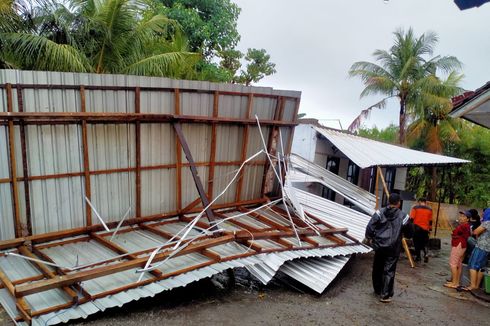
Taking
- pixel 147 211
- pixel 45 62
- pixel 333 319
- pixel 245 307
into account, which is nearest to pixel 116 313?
pixel 245 307

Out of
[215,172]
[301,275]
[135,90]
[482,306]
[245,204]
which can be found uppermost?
[135,90]

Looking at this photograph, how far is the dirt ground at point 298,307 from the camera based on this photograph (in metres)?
4.93

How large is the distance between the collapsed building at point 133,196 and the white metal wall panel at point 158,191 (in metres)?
0.02

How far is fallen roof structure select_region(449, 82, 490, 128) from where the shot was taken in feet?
21.0

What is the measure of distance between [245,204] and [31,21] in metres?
7.63

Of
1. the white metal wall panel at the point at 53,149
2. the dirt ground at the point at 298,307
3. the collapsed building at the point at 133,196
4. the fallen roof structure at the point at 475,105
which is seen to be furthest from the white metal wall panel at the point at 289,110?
the white metal wall panel at the point at 53,149

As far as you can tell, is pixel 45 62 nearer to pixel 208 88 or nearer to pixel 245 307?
pixel 208 88

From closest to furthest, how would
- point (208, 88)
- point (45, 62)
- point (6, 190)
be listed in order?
1. point (6, 190)
2. point (208, 88)
3. point (45, 62)

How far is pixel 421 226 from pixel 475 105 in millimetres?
3663

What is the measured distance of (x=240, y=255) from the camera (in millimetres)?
5594

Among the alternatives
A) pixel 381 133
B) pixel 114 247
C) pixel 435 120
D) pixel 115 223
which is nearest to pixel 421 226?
pixel 115 223

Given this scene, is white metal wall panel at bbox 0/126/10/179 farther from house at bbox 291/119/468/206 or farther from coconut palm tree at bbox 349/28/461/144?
coconut palm tree at bbox 349/28/461/144

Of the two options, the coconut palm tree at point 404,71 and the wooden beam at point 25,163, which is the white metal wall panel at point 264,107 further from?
the coconut palm tree at point 404,71

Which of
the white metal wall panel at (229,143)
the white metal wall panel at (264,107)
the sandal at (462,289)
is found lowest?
the sandal at (462,289)
